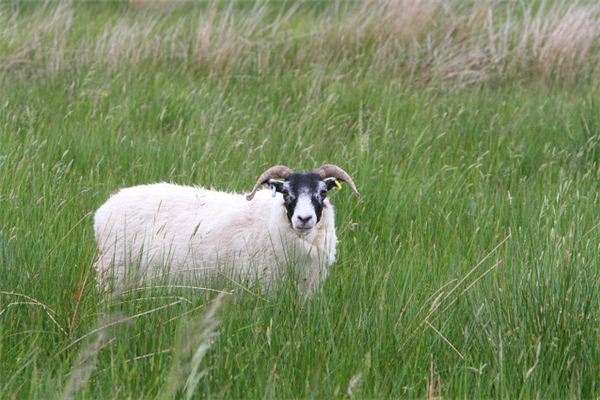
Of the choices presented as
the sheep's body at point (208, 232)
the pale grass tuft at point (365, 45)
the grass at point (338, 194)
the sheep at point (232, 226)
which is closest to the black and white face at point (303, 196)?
the sheep at point (232, 226)

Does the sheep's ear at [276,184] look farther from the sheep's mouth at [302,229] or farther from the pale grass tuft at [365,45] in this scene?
the pale grass tuft at [365,45]

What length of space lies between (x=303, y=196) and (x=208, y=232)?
2.25ft

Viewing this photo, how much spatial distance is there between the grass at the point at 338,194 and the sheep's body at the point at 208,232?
0.57ft

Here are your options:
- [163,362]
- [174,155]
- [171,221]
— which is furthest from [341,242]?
[163,362]

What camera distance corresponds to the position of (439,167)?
682 centimetres

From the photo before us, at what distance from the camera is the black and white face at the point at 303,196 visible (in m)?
4.78

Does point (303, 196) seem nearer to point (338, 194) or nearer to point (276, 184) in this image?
point (276, 184)

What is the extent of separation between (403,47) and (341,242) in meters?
4.79

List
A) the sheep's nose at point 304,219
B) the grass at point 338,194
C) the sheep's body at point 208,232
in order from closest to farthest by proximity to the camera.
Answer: the grass at point 338,194 → the sheep's nose at point 304,219 → the sheep's body at point 208,232

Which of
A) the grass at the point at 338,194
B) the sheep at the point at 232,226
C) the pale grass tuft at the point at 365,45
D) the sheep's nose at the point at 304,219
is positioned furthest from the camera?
the pale grass tuft at the point at 365,45

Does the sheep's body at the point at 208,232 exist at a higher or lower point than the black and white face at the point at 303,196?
lower

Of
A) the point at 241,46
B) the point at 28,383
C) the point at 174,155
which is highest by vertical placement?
the point at 241,46

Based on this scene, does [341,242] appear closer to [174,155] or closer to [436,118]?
[174,155]

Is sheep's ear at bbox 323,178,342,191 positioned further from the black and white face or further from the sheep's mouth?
the sheep's mouth
